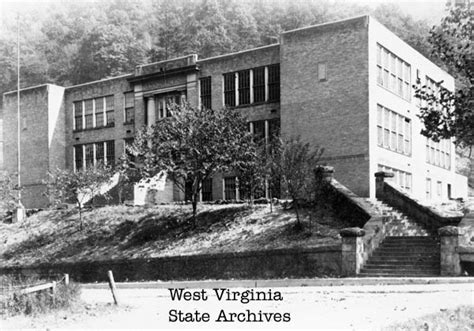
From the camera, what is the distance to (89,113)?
46.0m

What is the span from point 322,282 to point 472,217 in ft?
20.6

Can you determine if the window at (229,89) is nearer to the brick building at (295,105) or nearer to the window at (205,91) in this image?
the brick building at (295,105)

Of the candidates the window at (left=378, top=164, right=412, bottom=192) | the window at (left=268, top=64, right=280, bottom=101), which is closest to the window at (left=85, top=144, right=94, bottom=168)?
the window at (left=268, top=64, right=280, bottom=101)

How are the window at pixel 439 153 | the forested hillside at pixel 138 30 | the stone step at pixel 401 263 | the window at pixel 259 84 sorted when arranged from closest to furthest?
1. the stone step at pixel 401 263
2. the window at pixel 259 84
3. the window at pixel 439 153
4. the forested hillside at pixel 138 30

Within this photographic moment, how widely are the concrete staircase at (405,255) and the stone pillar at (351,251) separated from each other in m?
0.33


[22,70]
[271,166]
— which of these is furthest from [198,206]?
[22,70]

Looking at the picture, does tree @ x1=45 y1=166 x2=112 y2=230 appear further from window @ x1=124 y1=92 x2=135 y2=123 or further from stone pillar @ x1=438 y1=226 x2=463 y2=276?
stone pillar @ x1=438 y1=226 x2=463 y2=276

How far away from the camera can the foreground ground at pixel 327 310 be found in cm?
1132

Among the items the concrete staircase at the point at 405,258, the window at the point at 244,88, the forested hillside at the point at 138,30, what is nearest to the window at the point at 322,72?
the window at the point at 244,88

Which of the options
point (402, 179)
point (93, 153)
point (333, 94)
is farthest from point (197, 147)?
point (93, 153)

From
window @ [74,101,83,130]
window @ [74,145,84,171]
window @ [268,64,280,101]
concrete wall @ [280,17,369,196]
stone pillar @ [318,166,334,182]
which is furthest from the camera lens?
window @ [74,101,83,130]

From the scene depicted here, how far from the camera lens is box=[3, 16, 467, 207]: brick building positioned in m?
33.5

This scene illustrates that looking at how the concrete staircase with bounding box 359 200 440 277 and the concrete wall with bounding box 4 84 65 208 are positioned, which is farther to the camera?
the concrete wall with bounding box 4 84 65 208

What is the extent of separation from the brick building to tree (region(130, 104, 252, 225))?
3480 mm
